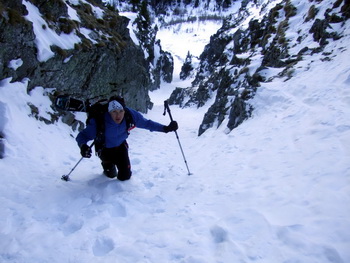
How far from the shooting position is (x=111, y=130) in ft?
19.3

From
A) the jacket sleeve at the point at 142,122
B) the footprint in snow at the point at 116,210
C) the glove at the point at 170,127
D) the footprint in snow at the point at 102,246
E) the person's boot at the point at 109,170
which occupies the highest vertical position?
the jacket sleeve at the point at 142,122

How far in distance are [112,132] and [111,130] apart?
0.08m

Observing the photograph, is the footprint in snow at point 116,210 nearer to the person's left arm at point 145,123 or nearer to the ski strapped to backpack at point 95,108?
the ski strapped to backpack at point 95,108

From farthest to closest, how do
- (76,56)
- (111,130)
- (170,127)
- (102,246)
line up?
(76,56) < (170,127) < (111,130) < (102,246)

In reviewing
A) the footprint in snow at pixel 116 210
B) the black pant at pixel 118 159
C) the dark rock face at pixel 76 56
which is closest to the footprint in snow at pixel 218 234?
the footprint in snow at pixel 116 210

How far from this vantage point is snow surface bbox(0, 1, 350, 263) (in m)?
3.50

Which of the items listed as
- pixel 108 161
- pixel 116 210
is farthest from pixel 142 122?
pixel 116 210

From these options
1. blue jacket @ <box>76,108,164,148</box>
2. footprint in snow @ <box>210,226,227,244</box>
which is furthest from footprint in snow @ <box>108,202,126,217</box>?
footprint in snow @ <box>210,226,227,244</box>

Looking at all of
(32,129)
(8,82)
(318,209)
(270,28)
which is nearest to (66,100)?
(32,129)

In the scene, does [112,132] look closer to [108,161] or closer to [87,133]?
[87,133]

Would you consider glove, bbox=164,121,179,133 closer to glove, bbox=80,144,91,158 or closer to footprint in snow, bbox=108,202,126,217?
glove, bbox=80,144,91,158

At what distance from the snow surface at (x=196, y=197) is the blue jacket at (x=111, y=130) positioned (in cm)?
119

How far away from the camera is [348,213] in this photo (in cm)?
362

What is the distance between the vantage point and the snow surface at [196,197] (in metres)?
3.50
